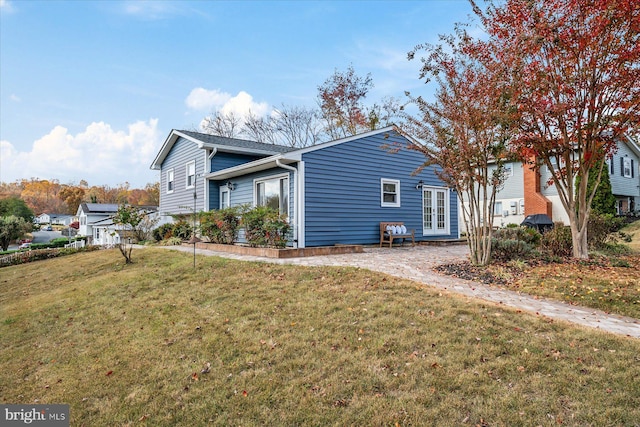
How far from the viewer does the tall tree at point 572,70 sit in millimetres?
6848

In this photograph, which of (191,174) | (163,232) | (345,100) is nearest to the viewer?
(191,174)

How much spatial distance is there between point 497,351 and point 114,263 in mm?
10178

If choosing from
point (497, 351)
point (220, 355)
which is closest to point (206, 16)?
point (220, 355)

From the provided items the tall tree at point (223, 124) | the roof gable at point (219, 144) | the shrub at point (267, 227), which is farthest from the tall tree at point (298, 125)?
the shrub at point (267, 227)

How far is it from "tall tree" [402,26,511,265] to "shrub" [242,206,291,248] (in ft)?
14.2

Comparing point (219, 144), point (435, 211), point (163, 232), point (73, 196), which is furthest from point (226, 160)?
point (73, 196)

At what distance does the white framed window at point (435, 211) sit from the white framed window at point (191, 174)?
9856 mm

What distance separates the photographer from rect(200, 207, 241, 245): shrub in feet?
37.0

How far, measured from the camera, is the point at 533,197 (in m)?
21.2

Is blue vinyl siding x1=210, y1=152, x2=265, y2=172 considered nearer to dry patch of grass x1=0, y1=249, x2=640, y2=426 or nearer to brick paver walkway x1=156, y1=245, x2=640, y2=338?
brick paver walkway x1=156, y1=245, x2=640, y2=338

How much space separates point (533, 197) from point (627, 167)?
28.3 feet

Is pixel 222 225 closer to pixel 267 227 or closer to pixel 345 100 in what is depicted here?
pixel 267 227

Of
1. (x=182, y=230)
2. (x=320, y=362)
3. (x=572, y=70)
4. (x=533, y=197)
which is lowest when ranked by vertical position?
(x=320, y=362)

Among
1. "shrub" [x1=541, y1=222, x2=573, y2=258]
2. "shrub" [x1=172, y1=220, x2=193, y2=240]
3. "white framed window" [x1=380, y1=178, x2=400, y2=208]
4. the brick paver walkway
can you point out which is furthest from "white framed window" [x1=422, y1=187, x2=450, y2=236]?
"shrub" [x1=172, y1=220, x2=193, y2=240]
